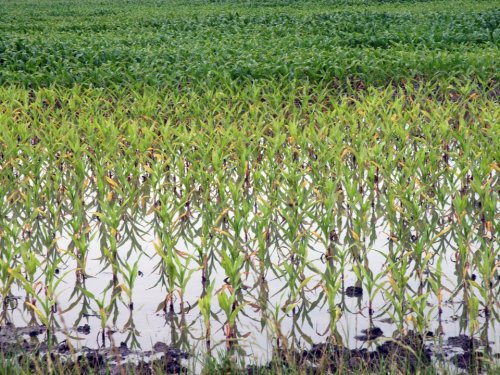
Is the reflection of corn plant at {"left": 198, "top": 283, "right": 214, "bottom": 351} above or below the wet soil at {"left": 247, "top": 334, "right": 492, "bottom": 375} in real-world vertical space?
above

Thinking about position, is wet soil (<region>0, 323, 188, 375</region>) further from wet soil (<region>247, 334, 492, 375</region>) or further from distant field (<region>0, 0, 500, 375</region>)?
wet soil (<region>247, 334, 492, 375</region>)

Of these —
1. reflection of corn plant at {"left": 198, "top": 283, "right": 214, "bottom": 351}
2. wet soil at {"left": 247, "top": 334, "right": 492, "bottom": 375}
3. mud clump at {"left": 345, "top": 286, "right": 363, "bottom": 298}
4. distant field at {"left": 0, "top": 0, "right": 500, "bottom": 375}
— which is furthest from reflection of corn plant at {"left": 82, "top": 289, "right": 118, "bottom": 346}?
mud clump at {"left": 345, "top": 286, "right": 363, "bottom": 298}

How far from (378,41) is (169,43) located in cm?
332

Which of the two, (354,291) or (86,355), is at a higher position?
(354,291)

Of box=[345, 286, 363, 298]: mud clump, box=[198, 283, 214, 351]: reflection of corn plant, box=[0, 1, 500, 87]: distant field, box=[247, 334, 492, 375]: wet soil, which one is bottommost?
box=[247, 334, 492, 375]: wet soil

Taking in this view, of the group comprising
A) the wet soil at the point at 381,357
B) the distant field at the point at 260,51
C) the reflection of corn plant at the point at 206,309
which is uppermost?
the distant field at the point at 260,51

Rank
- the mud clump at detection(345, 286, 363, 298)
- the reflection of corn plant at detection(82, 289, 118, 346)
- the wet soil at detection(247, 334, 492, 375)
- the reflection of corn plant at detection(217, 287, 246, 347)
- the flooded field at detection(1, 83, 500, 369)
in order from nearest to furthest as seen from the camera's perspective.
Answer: the wet soil at detection(247, 334, 492, 375) < the reflection of corn plant at detection(217, 287, 246, 347) < the reflection of corn plant at detection(82, 289, 118, 346) < the flooded field at detection(1, 83, 500, 369) < the mud clump at detection(345, 286, 363, 298)

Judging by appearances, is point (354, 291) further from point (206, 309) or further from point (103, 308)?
point (103, 308)

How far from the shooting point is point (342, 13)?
18.9 m

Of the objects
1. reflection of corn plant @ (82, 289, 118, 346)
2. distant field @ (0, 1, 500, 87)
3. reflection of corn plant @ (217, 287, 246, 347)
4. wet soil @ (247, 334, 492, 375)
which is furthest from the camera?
distant field @ (0, 1, 500, 87)

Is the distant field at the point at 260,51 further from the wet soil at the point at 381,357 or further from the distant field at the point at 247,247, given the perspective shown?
the wet soil at the point at 381,357

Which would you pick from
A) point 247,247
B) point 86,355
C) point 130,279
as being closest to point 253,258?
point 247,247

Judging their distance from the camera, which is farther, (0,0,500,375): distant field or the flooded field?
the flooded field

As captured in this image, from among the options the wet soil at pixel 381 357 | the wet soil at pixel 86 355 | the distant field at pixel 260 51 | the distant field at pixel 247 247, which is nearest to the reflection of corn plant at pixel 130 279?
the distant field at pixel 247 247
